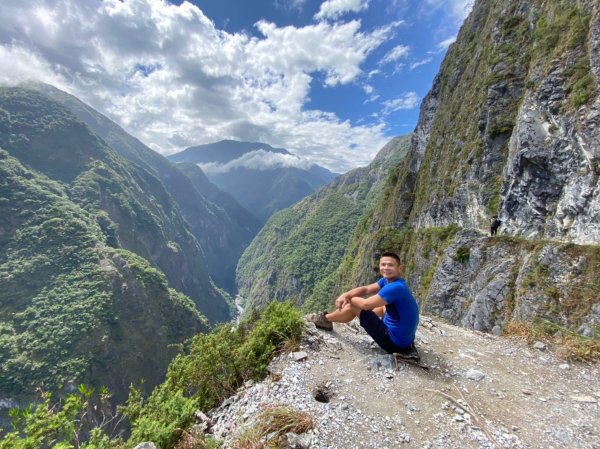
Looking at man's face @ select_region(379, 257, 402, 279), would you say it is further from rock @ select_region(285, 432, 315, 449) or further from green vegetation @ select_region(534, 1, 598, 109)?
green vegetation @ select_region(534, 1, 598, 109)

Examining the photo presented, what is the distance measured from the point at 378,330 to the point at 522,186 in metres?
26.5

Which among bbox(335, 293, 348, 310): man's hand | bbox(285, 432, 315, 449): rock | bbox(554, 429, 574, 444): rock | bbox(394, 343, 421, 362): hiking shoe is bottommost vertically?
bbox(285, 432, 315, 449): rock

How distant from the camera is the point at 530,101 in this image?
27.6 meters

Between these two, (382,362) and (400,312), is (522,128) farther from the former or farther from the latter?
(382,362)

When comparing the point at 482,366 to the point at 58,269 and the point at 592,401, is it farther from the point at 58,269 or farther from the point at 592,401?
the point at 58,269

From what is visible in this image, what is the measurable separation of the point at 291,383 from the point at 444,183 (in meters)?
47.2

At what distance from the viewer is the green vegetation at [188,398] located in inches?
163

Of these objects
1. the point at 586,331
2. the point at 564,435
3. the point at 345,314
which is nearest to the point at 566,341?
the point at 564,435

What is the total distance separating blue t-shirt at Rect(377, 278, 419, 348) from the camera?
6457 mm

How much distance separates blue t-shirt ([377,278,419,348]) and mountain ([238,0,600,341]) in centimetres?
501

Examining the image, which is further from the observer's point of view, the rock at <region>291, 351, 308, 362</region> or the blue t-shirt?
the rock at <region>291, 351, 308, 362</region>

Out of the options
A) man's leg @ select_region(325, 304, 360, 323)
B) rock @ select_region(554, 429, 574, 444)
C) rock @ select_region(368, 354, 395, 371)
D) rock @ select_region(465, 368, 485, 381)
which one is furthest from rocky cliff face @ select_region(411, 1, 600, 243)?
man's leg @ select_region(325, 304, 360, 323)

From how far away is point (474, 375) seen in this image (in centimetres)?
652

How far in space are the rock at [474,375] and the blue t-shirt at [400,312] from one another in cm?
134
